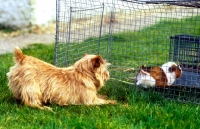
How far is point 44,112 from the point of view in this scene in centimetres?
463

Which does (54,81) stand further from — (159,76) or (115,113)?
(159,76)

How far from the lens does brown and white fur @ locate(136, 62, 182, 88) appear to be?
5.61m

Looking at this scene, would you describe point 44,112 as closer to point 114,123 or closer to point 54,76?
point 54,76

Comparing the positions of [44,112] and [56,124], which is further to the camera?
[44,112]

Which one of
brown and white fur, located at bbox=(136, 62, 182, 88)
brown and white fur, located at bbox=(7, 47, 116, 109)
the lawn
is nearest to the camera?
the lawn

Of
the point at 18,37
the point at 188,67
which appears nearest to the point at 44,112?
the point at 188,67

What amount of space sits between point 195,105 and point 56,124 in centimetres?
175


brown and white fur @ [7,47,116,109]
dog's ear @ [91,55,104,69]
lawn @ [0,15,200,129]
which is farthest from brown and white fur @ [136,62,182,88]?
dog's ear @ [91,55,104,69]

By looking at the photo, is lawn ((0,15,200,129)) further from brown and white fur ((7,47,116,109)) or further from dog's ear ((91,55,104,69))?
dog's ear ((91,55,104,69))

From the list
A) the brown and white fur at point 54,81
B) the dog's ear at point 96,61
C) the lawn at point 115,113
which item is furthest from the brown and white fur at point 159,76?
the dog's ear at point 96,61

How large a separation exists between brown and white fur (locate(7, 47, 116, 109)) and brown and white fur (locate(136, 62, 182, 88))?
781mm

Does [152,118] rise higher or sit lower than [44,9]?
lower

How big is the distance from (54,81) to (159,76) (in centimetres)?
153

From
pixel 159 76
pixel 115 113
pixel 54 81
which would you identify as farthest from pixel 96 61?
pixel 159 76
